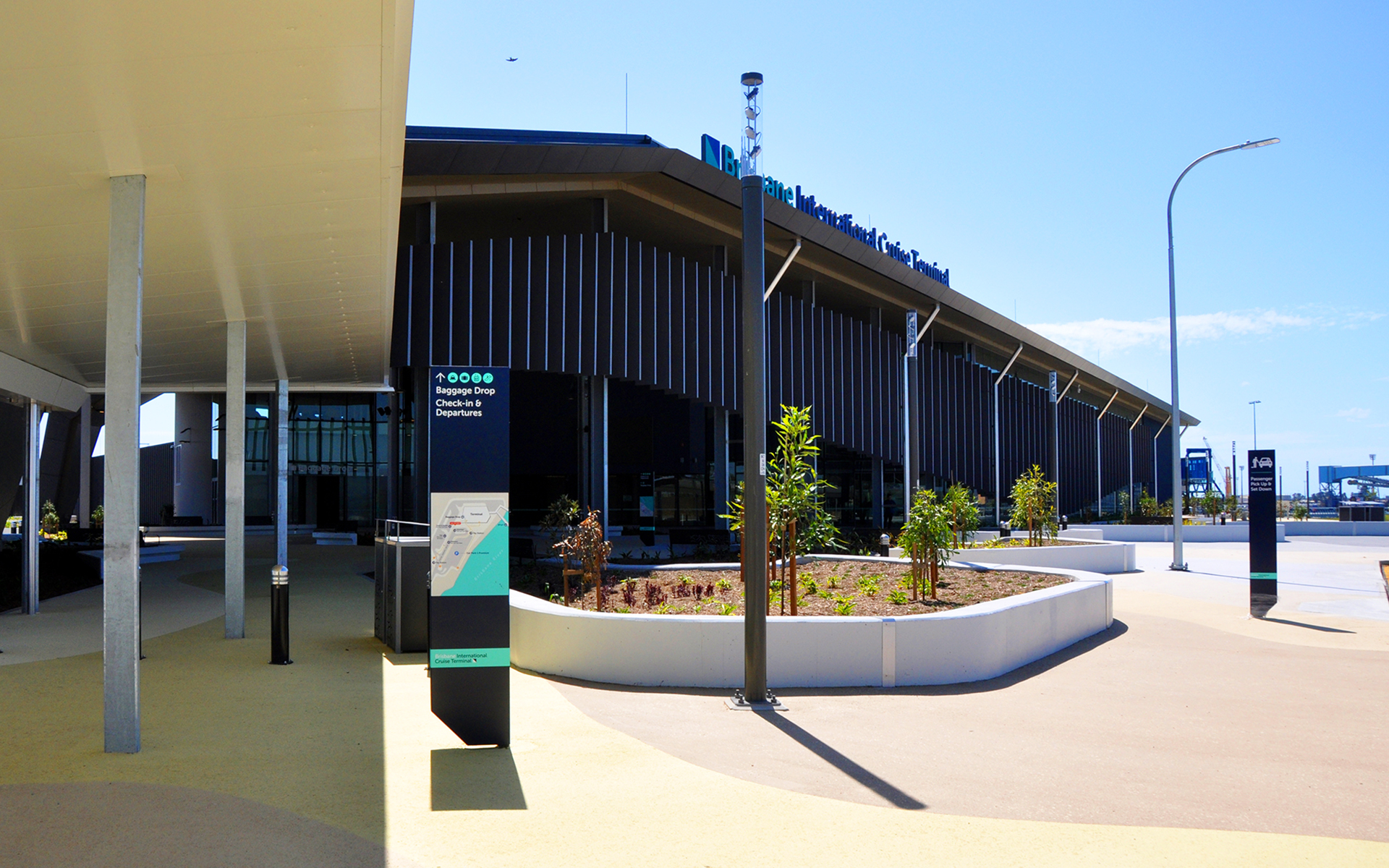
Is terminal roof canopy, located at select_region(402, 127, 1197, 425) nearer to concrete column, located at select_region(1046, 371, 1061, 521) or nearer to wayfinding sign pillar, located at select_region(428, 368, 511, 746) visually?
A: concrete column, located at select_region(1046, 371, 1061, 521)

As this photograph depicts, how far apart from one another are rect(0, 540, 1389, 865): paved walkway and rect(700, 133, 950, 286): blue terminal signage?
50.9 feet

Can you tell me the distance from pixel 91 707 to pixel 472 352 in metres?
16.8

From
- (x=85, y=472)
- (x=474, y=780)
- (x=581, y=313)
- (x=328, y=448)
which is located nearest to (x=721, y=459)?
(x=581, y=313)

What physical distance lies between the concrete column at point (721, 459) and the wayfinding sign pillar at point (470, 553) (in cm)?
2371

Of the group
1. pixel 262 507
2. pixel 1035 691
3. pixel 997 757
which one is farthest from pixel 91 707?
pixel 262 507

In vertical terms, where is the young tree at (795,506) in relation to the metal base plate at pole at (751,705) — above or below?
above

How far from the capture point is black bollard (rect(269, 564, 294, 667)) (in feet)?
34.3

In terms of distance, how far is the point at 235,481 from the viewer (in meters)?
13.0

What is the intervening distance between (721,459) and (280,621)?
852 inches

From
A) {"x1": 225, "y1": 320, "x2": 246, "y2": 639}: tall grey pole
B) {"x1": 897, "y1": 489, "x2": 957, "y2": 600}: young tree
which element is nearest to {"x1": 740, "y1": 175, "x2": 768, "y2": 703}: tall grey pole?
{"x1": 897, "y1": 489, "x2": 957, "y2": 600}: young tree

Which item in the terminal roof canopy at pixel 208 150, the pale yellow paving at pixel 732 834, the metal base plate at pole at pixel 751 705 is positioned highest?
the terminal roof canopy at pixel 208 150

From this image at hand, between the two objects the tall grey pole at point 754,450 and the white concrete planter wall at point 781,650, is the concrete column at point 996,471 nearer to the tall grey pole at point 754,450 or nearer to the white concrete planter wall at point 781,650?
the white concrete planter wall at point 781,650

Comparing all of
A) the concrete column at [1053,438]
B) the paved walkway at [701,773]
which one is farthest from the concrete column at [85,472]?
the concrete column at [1053,438]

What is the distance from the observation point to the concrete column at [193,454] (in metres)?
49.2
